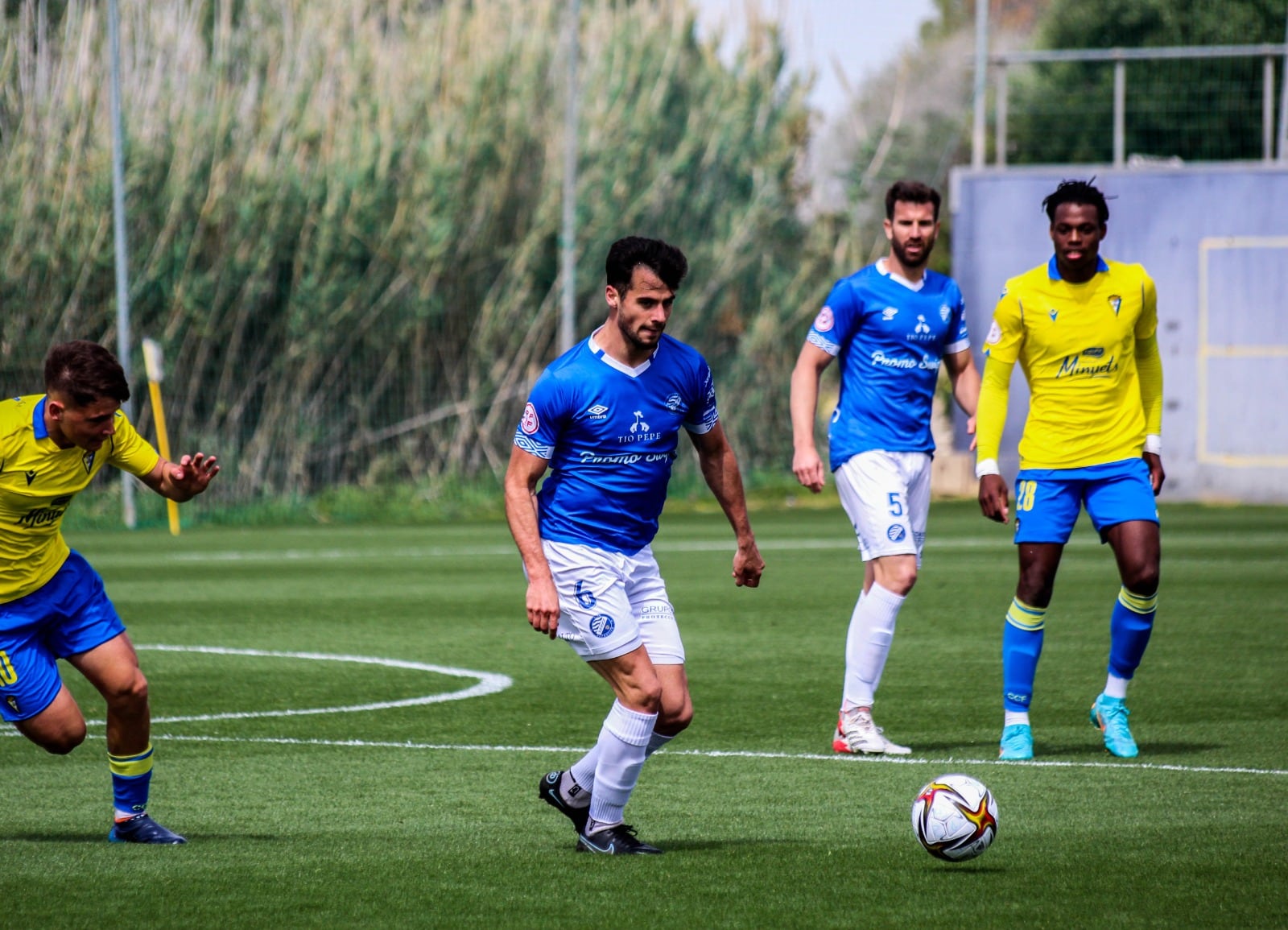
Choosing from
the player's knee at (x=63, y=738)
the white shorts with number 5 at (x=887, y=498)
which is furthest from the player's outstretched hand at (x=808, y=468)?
the player's knee at (x=63, y=738)

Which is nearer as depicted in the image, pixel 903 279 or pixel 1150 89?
pixel 903 279

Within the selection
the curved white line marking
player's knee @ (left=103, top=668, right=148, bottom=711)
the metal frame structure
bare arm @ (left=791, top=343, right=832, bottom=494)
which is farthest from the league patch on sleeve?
the metal frame structure

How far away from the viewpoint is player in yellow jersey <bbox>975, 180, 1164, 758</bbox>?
7.53 meters

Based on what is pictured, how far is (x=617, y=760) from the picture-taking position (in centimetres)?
572

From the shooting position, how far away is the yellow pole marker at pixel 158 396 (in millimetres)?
20234

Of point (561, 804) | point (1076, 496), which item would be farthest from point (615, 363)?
point (1076, 496)

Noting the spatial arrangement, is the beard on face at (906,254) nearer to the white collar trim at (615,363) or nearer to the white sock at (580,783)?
the white collar trim at (615,363)

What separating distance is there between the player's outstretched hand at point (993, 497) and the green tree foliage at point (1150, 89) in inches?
862

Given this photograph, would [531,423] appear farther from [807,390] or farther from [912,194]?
[912,194]

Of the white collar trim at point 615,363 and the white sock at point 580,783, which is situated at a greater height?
the white collar trim at point 615,363

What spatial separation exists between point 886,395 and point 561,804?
114 inches

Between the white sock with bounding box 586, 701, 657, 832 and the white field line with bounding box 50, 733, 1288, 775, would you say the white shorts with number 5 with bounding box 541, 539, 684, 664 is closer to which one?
the white sock with bounding box 586, 701, 657, 832

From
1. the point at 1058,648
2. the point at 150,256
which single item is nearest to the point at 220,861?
the point at 1058,648

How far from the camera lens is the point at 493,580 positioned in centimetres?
1538
